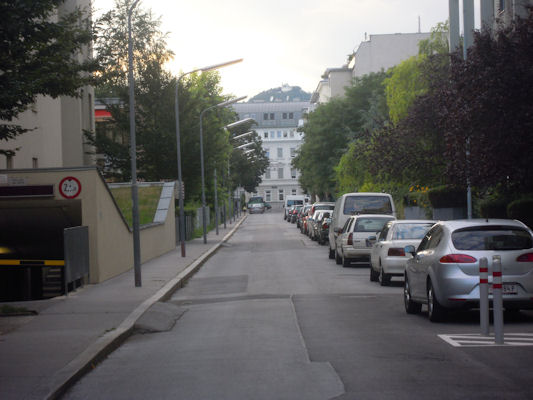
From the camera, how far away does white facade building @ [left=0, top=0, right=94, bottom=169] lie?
26.6m

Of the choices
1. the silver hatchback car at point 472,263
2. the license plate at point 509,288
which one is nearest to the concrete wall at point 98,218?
the silver hatchback car at point 472,263

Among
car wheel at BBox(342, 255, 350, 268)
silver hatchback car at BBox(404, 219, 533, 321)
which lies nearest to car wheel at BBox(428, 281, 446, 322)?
silver hatchback car at BBox(404, 219, 533, 321)

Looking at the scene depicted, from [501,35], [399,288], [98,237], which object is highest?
[501,35]

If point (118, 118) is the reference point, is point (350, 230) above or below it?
below

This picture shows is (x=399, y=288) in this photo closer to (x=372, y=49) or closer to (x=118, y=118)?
(x=118, y=118)

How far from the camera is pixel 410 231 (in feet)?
65.8

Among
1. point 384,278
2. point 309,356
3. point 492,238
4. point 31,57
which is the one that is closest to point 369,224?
point 384,278

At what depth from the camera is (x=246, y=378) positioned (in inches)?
330

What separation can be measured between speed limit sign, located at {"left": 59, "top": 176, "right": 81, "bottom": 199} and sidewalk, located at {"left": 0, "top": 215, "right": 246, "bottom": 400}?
225 centimetres

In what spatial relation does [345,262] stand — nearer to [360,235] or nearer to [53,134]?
[360,235]

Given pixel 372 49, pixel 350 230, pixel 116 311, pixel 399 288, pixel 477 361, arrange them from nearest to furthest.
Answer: pixel 477 361 → pixel 116 311 → pixel 399 288 → pixel 350 230 → pixel 372 49

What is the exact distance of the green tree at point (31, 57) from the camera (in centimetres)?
1230

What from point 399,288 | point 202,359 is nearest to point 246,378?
point 202,359

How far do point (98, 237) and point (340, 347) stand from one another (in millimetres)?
11698
